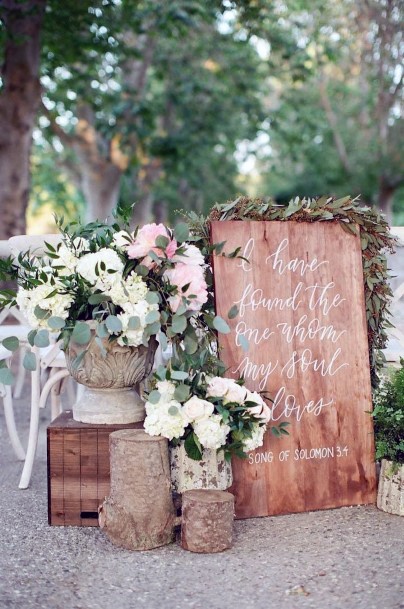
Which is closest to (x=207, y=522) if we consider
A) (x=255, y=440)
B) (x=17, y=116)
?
(x=255, y=440)

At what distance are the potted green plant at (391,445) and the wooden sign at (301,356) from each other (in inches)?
2.7

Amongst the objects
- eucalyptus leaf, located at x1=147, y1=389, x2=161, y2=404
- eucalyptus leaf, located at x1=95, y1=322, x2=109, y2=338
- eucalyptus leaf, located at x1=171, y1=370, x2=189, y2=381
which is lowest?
eucalyptus leaf, located at x1=147, y1=389, x2=161, y2=404

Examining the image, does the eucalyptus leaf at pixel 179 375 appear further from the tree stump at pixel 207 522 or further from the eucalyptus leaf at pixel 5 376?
the eucalyptus leaf at pixel 5 376

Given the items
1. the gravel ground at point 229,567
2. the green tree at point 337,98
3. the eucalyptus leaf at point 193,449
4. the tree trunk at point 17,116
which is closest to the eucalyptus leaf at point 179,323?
the eucalyptus leaf at point 193,449

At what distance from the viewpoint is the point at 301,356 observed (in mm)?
3596

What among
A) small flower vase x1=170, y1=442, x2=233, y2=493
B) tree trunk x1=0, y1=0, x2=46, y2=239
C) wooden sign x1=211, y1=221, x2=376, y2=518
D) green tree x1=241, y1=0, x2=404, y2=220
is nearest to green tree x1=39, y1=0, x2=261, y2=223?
green tree x1=241, y1=0, x2=404, y2=220

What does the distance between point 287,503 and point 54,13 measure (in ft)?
26.6

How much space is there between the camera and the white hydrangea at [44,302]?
3.26 meters

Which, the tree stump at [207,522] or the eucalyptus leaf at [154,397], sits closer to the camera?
the tree stump at [207,522]

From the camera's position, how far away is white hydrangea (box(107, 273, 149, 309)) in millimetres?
3215

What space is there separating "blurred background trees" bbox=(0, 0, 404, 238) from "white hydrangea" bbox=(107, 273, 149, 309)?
268 centimetres

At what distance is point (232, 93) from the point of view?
48.6 feet

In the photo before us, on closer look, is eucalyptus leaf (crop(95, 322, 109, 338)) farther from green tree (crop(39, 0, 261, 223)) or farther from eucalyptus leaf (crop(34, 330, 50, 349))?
green tree (crop(39, 0, 261, 223))

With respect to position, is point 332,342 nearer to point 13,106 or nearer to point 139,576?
point 139,576
